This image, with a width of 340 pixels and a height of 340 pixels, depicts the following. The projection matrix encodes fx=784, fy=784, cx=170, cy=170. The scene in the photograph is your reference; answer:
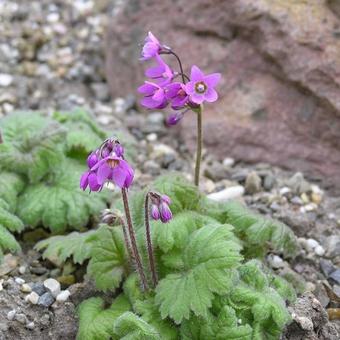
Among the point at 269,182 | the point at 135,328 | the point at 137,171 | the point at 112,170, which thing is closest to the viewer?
the point at 112,170

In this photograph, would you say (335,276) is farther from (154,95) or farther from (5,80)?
(5,80)

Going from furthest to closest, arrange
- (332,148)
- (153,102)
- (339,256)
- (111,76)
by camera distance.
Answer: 1. (111,76)
2. (332,148)
3. (339,256)
4. (153,102)

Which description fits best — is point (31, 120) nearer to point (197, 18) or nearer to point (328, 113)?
point (197, 18)

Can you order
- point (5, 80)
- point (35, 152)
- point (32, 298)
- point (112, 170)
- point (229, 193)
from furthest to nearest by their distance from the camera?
point (5, 80)
point (229, 193)
point (35, 152)
point (32, 298)
point (112, 170)

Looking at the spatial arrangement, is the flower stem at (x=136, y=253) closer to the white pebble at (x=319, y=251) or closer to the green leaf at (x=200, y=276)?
the green leaf at (x=200, y=276)

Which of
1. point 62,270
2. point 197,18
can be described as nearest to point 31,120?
point 62,270

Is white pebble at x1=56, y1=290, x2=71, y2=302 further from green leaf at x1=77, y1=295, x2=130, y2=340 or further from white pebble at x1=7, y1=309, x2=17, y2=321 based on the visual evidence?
white pebble at x1=7, y1=309, x2=17, y2=321

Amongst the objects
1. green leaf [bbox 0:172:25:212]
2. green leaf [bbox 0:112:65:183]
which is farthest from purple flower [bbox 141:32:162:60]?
green leaf [bbox 0:172:25:212]

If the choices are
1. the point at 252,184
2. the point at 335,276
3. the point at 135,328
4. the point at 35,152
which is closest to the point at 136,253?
the point at 135,328
